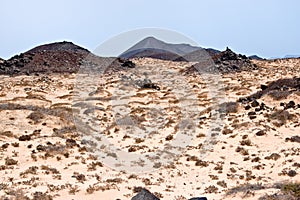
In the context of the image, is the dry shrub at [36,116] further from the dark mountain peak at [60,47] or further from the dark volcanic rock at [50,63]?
the dark mountain peak at [60,47]

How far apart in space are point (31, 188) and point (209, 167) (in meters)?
11.1

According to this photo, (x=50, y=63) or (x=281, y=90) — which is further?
(x=50, y=63)

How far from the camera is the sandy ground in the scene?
1859cm

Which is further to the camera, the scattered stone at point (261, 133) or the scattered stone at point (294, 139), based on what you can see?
the scattered stone at point (261, 133)

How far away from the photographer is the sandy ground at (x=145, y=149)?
61.0 feet

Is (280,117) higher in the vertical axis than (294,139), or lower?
higher

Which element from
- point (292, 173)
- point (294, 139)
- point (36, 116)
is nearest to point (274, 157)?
point (292, 173)

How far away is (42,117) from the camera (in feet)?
113

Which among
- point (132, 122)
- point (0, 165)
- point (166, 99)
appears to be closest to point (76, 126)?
point (132, 122)

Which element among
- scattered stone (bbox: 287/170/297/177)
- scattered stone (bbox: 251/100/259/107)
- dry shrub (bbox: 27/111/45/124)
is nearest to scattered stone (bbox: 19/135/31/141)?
dry shrub (bbox: 27/111/45/124)

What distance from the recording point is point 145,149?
28.0m

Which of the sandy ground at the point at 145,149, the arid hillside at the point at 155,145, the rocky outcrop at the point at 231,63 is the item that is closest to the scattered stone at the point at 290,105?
the arid hillside at the point at 155,145

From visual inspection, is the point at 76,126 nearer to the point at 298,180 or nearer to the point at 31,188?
the point at 31,188

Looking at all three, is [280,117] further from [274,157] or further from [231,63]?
[231,63]
